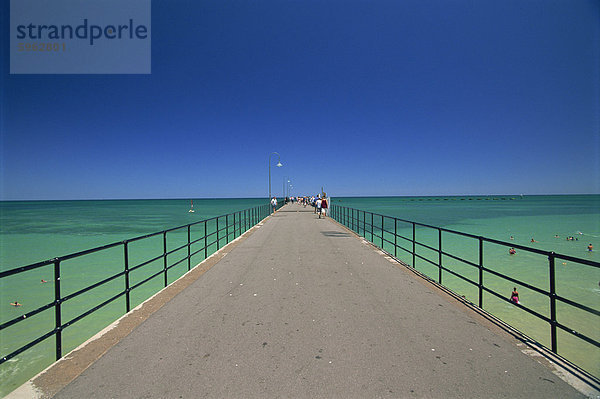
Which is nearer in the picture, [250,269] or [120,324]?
[120,324]

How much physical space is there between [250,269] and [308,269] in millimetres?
1515

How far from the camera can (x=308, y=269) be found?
7723mm

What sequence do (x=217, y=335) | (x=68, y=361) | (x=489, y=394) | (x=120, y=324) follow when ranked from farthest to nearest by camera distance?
(x=120, y=324) → (x=217, y=335) → (x=68, y=361) → (x=489, y=394)

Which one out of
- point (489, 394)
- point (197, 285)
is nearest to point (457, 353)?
point (489, 394)

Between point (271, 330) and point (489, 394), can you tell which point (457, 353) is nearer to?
point (489, 394)

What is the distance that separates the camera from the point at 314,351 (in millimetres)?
3582

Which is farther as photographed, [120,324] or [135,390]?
[120,324]

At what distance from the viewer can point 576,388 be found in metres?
2.86

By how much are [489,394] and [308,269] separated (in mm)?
5159

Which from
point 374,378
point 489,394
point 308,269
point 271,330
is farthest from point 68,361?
point 308,269

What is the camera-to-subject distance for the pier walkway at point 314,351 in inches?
114

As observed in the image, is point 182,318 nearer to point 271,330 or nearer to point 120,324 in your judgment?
point 120,324

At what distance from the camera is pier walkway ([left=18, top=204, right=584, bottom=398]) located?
2898mm

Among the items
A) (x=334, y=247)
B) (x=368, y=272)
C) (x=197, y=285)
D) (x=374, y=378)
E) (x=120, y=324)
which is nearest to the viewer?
(x=374, y=378)
